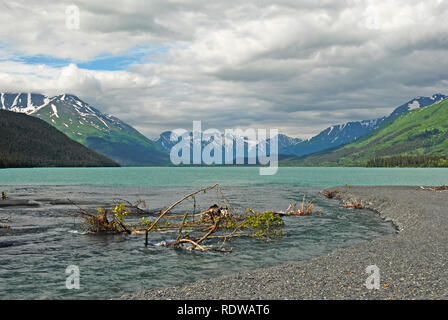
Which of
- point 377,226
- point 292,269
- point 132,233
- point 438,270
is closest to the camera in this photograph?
point 438,270

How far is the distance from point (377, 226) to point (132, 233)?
25451mm

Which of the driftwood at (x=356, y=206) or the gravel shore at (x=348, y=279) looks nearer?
the gravel shore at (x=348, y=279)

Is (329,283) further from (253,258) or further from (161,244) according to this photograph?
(161,244)

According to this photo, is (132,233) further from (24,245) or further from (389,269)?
(389,269)

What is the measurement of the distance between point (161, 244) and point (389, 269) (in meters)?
16.9

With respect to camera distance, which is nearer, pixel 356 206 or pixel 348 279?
pixel 348 279

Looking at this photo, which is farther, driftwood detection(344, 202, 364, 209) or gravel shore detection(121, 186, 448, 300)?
driftwood detection(344, 202, 364, 209)

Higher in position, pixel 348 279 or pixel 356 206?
pixel 348 279

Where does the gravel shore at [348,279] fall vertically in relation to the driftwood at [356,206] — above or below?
above

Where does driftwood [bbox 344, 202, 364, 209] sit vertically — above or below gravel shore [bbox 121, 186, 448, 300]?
below
